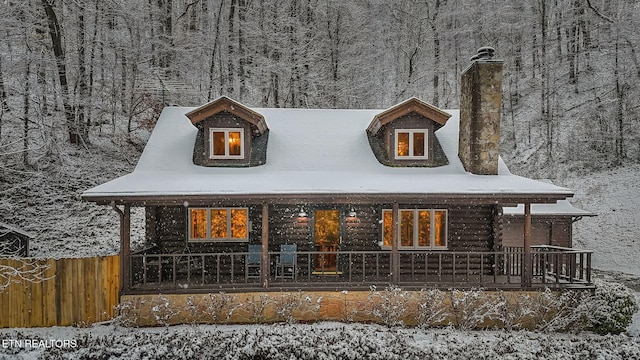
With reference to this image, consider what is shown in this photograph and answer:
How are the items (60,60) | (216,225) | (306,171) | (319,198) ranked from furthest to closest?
(60,60), (216,225), (306,171), (319,198)

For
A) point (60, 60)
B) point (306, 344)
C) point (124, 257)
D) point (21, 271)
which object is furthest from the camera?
point (60, 60)

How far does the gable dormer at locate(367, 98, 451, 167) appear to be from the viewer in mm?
13781

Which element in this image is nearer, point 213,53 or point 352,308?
point 352,308

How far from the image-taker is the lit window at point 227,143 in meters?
13.7

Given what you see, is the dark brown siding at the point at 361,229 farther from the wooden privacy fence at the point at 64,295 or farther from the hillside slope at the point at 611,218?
the hillside slope at the point at 611,218

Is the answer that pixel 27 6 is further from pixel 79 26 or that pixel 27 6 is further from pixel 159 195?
pixel 159 195

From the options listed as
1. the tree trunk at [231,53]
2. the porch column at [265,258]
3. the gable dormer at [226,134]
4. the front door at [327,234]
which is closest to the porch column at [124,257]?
the gable dormer at [226,134]

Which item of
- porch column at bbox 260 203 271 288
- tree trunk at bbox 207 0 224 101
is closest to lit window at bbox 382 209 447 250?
porch column at bbox 260 203 271 288

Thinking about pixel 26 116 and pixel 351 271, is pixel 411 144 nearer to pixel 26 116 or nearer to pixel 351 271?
pixel 351 271

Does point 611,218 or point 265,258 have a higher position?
point 611,218

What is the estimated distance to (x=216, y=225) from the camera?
529 inches

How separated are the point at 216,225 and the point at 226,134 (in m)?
3.00

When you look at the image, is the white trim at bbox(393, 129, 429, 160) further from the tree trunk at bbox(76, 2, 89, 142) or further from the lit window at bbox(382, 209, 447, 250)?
the tree trunk at bbox(76, 2, 89, 142)

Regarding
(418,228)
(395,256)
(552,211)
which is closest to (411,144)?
(418,228)
